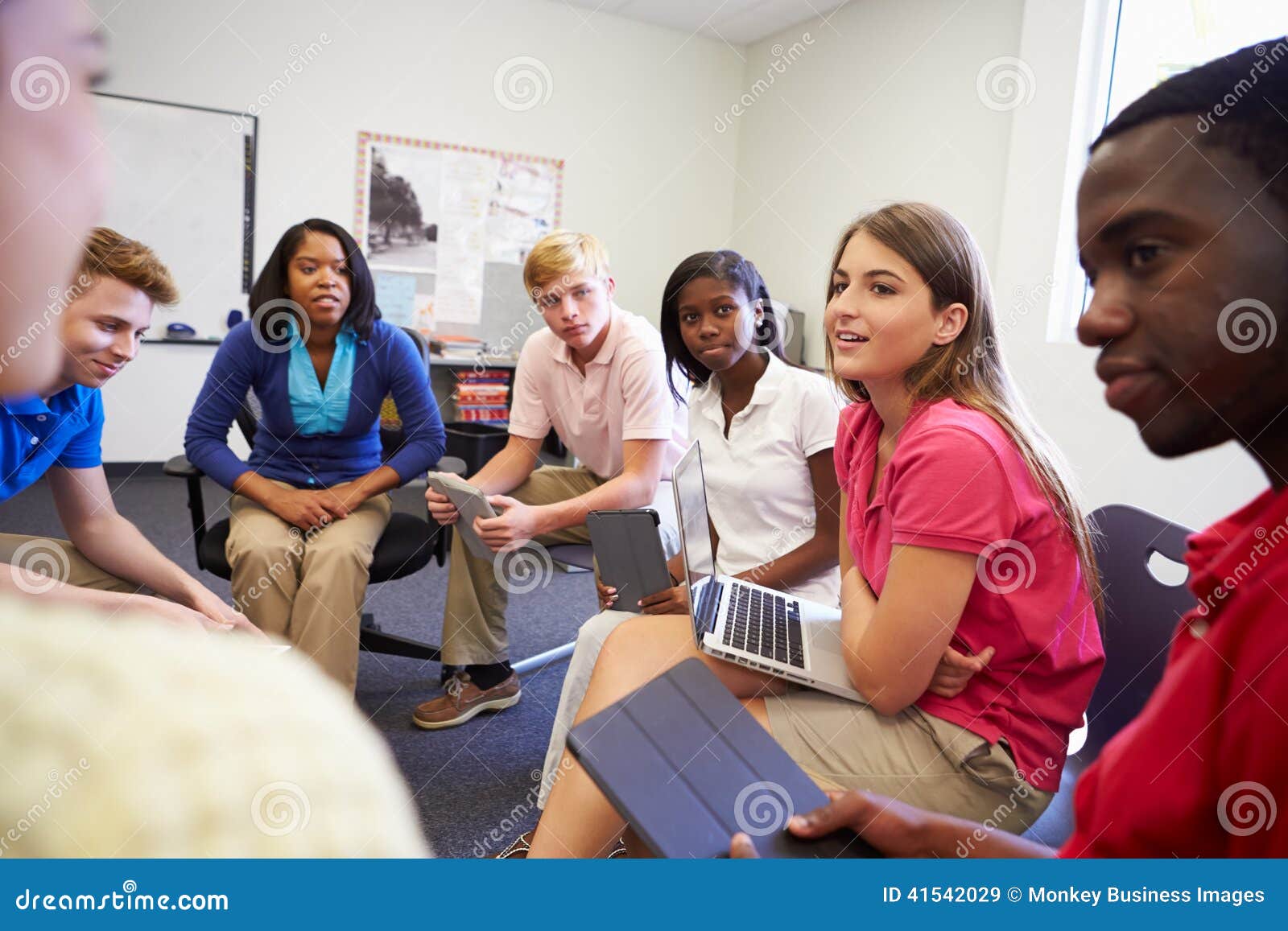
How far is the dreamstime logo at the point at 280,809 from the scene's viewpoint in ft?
0.69

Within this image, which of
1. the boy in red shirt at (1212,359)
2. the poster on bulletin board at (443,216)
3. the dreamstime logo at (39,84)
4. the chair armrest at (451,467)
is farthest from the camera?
the poster on bulletin board at (443,216)

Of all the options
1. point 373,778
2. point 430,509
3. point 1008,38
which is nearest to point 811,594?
point 430,509

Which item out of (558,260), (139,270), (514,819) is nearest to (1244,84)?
(139,270)

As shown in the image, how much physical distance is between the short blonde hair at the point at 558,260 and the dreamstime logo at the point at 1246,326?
168 cm

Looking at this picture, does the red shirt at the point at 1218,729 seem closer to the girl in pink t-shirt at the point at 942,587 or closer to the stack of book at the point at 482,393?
the girl in pink t-shirt at the point at 942,587

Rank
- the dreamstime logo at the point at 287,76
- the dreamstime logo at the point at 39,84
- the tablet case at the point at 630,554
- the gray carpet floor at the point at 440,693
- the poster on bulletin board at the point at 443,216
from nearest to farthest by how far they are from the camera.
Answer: the dreamstime logo at the point at 39,84, the tablet case at the point at 630,554, the gray carpet floor at the point at 440,693, the dreamstime logo at the point at 287,76, the poster on bulletin board at the point at 443,216

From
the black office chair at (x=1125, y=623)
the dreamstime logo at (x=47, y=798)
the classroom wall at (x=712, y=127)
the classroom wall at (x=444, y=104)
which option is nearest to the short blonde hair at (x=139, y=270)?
the dreamstime logo at (x=47, y=798)

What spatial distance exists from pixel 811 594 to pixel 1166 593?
0.61 m

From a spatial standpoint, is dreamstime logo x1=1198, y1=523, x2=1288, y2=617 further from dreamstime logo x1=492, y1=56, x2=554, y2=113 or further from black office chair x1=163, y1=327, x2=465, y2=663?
dreamstime logo x1=492, y1=56, x2=554, y2=113

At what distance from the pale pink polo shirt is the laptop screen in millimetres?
376

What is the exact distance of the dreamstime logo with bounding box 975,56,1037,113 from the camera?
2820mm

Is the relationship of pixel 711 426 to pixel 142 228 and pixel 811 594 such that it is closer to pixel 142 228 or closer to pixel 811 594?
pixel 811 594

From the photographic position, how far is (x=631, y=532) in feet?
4.76

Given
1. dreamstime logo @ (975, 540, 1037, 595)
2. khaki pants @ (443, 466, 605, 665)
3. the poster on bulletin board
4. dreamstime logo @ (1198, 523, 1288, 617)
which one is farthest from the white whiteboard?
dreamstime logo @ (1198, 523, 1288, 617)
